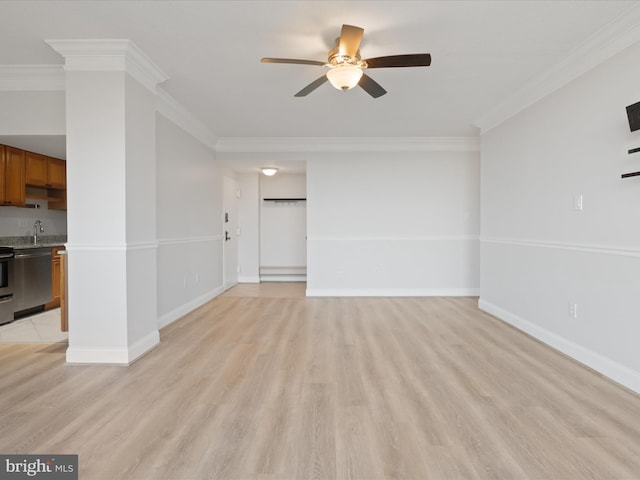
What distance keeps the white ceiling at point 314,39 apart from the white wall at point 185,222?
68cm

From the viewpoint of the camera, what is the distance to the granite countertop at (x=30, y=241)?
4.61m

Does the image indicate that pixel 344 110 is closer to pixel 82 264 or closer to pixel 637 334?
pixel 82 264

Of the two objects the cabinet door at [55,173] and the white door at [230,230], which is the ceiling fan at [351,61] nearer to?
the white door at [230,230]

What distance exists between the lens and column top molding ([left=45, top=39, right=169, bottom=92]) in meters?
2.75

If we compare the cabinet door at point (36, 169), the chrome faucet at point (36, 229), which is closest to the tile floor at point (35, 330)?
the chrome faucet at point (36, 229)

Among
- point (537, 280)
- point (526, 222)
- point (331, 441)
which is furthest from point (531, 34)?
point (331, 441)

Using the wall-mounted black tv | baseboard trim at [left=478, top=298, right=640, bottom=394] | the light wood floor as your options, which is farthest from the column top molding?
baseboard trim at [left=478, top=298, right=640, bottom=394]

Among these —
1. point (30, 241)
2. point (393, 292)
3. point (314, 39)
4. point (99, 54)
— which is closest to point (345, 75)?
point (314, 39)

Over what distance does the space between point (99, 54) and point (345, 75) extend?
1966mm

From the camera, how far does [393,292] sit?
575cm

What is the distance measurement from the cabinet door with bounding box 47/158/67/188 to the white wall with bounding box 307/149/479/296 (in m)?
3.61

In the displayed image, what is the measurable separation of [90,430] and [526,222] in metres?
4.07

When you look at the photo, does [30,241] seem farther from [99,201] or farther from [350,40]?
[350,40]

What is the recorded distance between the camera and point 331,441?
183 cm
